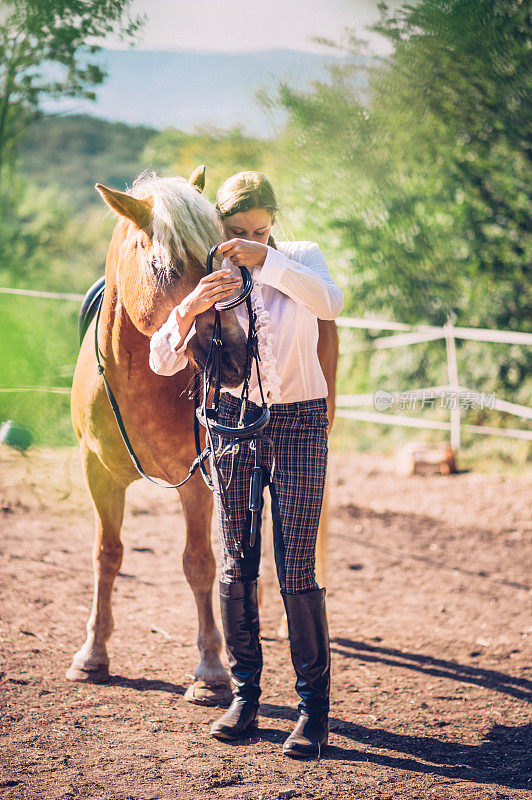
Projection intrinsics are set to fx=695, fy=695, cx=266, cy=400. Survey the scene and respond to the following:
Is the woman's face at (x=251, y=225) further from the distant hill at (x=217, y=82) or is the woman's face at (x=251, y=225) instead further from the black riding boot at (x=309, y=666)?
the distant hill at (x=217, y=82)

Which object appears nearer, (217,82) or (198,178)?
(198,178)

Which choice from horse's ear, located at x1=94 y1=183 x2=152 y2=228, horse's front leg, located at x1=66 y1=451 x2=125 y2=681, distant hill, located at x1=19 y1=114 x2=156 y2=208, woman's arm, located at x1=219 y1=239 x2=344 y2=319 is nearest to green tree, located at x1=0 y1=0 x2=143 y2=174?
horse's ear, located at x1=94 y1=183 x2=152 y2=228

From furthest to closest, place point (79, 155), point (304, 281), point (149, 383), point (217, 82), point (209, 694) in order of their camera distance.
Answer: point (79, 155)
point (217, 82)
point (209, 694)
point (149, 383)
point (304, 281)

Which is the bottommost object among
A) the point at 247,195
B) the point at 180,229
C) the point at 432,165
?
the point at 180,229

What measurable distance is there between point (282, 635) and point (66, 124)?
23423 millimetres

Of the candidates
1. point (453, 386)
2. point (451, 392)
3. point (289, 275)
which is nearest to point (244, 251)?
point (289, 275)

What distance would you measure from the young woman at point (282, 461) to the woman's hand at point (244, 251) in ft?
0.21

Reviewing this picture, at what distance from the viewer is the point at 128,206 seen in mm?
2162

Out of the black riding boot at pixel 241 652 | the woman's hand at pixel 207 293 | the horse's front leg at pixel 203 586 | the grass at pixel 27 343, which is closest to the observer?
the grass at pixel 27 343

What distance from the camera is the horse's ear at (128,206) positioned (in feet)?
6.93

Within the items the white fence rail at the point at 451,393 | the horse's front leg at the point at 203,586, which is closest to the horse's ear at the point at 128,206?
the horse's front leg at the point at 203,586

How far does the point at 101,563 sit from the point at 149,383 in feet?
2.90

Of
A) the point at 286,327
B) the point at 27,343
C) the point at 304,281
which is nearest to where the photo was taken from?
the point at 27,343

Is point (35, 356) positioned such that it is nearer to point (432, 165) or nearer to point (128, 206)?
point (128, 206)
